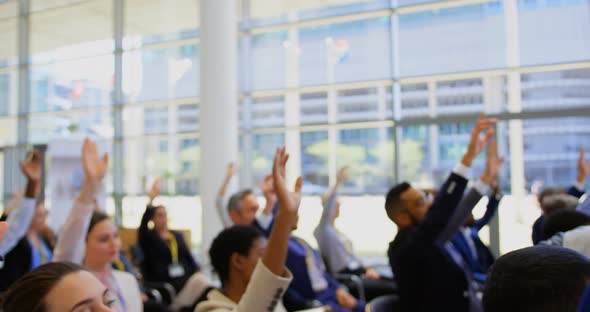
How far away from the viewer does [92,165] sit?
96.8 inches

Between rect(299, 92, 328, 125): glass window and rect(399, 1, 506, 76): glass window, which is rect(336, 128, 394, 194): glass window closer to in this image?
rect(299, 92, 328, 125): glass window

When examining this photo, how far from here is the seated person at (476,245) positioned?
13.4 feet

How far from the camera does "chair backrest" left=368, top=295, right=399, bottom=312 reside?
100 inches

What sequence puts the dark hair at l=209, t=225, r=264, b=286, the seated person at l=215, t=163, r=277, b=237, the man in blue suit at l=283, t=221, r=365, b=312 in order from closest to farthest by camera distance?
the dark hair at l=209, t=225, r=264, b=286 < the man in blue suit at l=283, t=221, r=365, b=312 < the seated person at l=215, t=163, r=277, b=237

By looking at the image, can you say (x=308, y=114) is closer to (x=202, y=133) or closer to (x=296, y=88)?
(x=296, y=88)

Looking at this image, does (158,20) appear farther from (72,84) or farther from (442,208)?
(442,208)

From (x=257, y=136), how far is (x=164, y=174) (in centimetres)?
182

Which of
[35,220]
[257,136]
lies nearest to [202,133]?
[257,136]

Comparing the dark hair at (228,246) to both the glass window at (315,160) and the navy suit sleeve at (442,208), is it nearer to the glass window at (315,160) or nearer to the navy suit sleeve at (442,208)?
the navy suit sleeve at (442,208)

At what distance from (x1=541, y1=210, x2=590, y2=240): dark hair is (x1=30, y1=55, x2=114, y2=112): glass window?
8.28 meters

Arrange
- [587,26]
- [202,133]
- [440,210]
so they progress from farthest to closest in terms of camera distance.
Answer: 1. [202,133]
2. [587,26]
3. [440,210]

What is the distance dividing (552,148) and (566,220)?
465 centimetres

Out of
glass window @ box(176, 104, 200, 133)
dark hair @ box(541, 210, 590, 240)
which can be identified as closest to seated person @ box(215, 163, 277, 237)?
dark hair @ box(541, 210, 590, 240)

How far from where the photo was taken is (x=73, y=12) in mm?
9602
